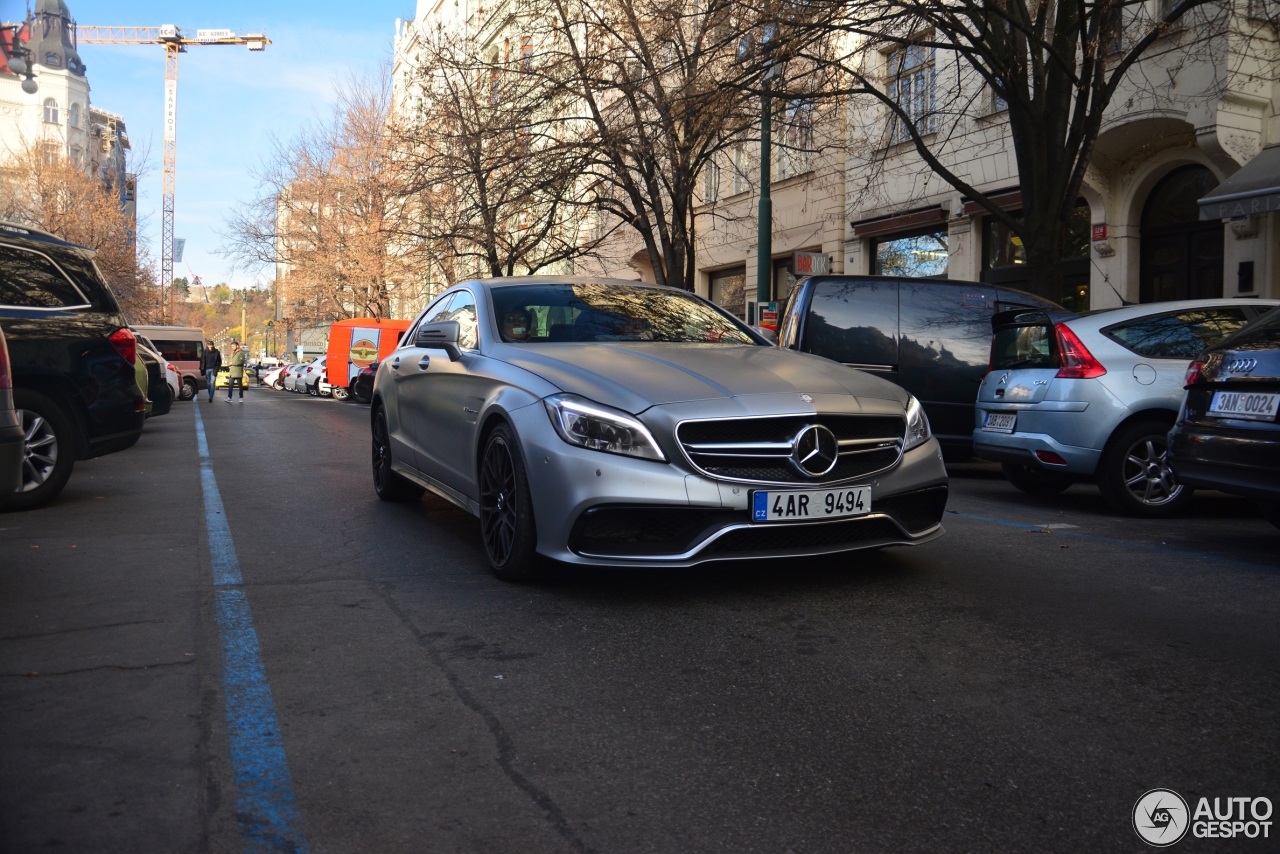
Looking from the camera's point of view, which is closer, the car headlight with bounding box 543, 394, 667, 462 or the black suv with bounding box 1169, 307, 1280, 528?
the car headlight with bounding box 543, 394, 667, 462

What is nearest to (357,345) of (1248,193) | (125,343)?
(1248,193)

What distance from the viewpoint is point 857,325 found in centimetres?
1094

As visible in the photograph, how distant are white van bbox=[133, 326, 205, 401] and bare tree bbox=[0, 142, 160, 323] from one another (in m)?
8.27

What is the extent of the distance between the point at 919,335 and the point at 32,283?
295 inches

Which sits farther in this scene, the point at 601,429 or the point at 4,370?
the point at 4,370

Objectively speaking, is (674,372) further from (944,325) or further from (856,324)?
(944,325)

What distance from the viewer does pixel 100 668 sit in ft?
12.9

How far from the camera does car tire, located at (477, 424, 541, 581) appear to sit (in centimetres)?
501

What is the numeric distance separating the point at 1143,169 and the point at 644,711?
16.5 m

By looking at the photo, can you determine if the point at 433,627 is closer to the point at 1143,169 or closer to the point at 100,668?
the point at 100,668

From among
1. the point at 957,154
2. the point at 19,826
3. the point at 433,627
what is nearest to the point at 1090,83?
the point at 957,154

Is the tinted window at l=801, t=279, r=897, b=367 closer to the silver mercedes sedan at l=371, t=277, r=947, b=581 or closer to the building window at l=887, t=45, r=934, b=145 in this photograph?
the silver mercedes sedan at l=371, t=277, r=947, b=581

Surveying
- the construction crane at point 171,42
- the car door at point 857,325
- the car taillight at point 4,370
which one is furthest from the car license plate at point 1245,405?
the construction crane at point 171,42

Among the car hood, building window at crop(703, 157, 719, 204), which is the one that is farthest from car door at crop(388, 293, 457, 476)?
building window at crop(703, 157, 719, 204)
